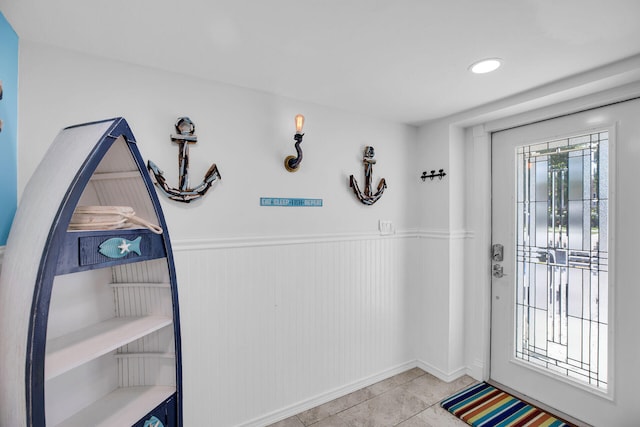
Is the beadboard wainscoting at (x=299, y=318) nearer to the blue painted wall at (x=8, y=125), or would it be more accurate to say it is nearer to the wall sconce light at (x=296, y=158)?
A: the wall sconce light at (x=296, y=158)

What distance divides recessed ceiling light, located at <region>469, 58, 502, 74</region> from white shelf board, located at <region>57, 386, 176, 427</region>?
7.89 feet

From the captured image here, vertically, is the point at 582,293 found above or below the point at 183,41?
below

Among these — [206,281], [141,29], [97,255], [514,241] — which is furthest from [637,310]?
[141,29]

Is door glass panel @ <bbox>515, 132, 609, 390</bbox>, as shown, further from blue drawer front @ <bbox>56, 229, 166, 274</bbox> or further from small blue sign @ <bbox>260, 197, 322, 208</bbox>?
blue drawer front @ <bbox>56, 229, 166, 274</bbox>

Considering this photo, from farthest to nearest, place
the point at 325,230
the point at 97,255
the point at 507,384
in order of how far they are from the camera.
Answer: the point at 507,384, the point at 325,230, the point at 97,255

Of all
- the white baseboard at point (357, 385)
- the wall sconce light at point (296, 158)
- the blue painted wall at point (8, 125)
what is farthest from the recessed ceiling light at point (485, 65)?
the white baseboard at point (357, 385)

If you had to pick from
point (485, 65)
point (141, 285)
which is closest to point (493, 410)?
point (485, 65)

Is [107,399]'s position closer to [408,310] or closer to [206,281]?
[206,281]

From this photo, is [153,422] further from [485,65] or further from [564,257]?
[564,257]

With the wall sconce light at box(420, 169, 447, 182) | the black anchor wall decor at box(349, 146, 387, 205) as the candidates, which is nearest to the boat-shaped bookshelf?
the black anchor wall decor at box(349, 146, 387, 205)

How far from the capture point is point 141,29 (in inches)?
55.2

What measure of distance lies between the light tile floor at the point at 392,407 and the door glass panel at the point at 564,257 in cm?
79

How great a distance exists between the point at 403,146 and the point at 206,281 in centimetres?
210

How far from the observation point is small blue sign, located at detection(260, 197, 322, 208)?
6.99ft
